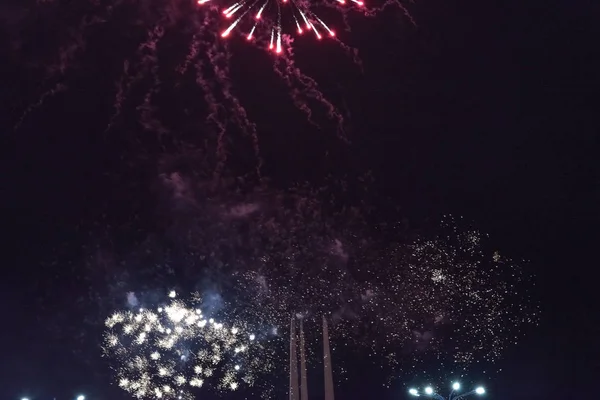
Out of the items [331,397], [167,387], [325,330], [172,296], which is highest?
[172,296]

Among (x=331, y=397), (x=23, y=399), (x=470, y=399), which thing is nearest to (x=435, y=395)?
(x=331, y=397)

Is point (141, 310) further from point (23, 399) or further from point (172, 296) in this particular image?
point (23, 399)

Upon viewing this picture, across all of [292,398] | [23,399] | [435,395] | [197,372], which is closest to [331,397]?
[292,398]

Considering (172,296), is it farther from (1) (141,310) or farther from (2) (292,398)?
(2) (292,398)

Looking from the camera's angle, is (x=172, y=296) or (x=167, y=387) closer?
(x=172, y=296)

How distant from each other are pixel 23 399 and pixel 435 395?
24.7m

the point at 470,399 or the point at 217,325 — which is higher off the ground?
the point at 470,399

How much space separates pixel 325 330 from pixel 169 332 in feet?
36.9

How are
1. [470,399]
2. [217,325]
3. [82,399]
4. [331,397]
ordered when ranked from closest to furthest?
[331,397] → [217,325] → [82,399] → [470,399]

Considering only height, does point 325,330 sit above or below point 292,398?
above

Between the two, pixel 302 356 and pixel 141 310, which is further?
pixel 141 310

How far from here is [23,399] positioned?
1411 inches

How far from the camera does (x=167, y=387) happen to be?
29.6 meters

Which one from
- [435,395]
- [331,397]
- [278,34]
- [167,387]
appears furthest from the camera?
[167,387]
